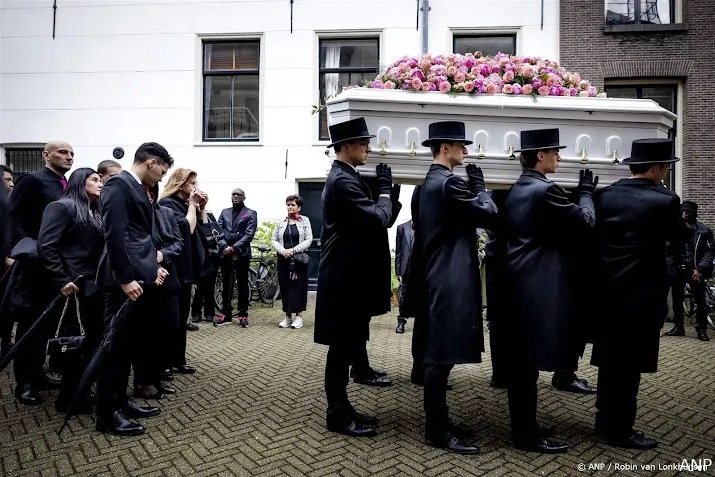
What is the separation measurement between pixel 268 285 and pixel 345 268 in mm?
6944

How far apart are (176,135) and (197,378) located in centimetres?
814

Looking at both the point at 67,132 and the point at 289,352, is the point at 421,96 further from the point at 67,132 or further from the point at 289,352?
the point at 67,132

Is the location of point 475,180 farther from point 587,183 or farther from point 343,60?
point 343,60

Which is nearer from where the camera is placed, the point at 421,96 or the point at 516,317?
the point at 516,317

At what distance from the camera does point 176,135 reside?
12.0 meters

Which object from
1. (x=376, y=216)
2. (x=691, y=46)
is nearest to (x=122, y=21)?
(x=376, y=216)

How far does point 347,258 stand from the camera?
3613mm

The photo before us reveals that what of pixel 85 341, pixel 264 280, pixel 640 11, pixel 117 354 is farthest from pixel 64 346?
pixel 640 11

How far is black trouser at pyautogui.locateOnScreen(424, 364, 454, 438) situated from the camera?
336 centimetres

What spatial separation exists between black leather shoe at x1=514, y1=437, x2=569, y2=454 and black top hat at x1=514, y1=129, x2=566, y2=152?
5.96 feet

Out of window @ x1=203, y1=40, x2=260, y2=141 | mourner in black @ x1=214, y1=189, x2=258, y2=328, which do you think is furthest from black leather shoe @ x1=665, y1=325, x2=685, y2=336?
window @ x1=203, y1=40, x2=260, y2=141

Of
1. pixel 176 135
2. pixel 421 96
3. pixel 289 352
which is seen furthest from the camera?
pixel 176 135

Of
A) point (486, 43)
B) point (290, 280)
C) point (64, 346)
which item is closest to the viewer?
point (64, 346)

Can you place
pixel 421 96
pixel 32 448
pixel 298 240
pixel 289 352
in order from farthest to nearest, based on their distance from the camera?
1. pixel 298 240
2. pixel 289 352
3. pixel 421 96
4. pixel 32 448
